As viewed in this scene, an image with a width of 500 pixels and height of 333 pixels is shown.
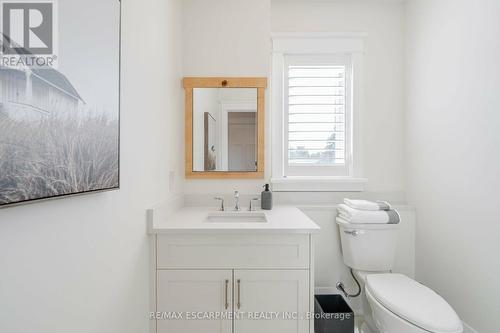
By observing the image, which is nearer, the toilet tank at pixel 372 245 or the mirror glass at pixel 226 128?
the toilet tank at pixel 372 245

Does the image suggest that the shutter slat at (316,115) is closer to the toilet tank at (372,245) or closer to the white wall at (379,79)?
the white wall at (379,79)

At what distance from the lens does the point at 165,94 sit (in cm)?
162

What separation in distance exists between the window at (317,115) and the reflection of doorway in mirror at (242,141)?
1.08 feet

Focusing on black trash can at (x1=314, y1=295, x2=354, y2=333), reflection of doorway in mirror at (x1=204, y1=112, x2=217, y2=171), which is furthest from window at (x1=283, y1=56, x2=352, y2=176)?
black trash can at (x1=314, y1=295, x2=354, y2=333)

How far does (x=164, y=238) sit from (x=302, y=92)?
5.09ft

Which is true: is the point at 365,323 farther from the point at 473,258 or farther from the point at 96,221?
the point at 96,221

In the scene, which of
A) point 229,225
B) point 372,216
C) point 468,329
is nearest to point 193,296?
point 229,225

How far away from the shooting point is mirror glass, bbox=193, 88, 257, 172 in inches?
77.9

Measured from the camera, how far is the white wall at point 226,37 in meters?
1.99

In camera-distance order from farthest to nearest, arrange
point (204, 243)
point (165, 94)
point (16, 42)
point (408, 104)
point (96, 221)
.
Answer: point (408, 104) → point (165, 94) → point (204, 243) → point (96, 221) → point (16, 42)

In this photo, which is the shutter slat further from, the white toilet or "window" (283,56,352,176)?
the white toilet

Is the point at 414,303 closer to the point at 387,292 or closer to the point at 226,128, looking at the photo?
Result: the point at 387,292

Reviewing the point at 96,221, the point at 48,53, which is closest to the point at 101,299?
the point at 96,221
